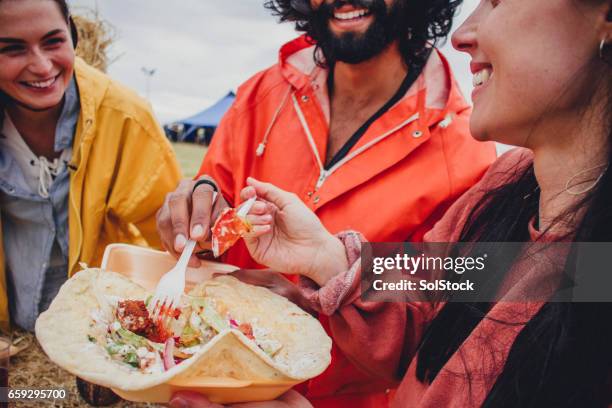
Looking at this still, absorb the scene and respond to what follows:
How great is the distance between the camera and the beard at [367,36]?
7.26ft

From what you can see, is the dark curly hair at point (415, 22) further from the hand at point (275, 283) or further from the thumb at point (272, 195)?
the hand at point (275, 283)

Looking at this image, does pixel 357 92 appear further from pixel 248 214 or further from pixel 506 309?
pixel 506 309

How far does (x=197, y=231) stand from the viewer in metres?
1.70

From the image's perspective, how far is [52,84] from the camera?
2.40 meters

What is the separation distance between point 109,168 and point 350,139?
4.26 ft

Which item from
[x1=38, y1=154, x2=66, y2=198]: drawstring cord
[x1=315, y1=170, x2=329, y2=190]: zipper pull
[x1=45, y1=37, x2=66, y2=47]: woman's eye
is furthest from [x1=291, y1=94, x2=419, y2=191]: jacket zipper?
[x1=38, y1=154, x2=66, y2=198]: drawstring cord

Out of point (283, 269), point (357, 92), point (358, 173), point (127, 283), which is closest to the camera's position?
point (127, 283)

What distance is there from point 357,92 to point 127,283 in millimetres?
1392

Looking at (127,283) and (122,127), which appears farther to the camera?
(122,127)

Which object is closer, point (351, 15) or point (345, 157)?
point (345, 157)

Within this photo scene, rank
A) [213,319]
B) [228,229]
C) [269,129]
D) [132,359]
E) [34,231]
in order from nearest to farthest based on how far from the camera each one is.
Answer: [132,359], [213,319], [228,229], [269,129], [34,231]

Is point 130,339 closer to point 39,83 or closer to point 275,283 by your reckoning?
point 275,283

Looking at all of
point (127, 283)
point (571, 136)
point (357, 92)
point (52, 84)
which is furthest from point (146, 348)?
point (52, 84)

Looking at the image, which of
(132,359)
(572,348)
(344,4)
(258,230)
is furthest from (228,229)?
(344,4)
